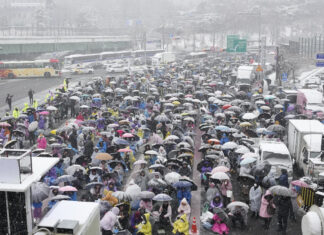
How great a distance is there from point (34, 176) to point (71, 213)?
98cm

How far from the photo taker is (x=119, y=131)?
16391 millimetres

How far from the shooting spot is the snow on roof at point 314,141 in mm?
14154

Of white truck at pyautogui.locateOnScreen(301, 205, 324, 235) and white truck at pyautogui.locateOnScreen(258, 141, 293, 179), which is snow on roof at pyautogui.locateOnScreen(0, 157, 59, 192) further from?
white truck at pyautogui.locateOnScreen(258, 141, 293, 179)

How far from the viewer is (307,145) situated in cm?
1451

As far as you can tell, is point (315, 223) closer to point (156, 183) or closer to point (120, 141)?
point (156, 183)

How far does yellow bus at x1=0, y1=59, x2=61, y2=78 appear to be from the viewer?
167 feet

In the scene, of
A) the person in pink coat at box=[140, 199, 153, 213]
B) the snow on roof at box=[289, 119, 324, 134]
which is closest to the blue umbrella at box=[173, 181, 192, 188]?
the person in pink coat at box=[140, 199, 153, 213]

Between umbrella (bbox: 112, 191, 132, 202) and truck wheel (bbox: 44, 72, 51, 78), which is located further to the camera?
truck wheel (bbox: 44, 72, 51, 78)

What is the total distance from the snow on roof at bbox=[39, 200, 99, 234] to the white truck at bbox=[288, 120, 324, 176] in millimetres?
8531

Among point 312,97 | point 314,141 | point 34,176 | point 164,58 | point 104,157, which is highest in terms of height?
point 164,58

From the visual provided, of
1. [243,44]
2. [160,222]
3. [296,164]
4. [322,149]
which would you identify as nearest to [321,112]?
[296,164]

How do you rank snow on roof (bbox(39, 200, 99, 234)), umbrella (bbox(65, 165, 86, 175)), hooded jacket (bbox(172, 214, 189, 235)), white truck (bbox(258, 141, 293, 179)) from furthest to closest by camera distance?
white truck (bbox(258, 141, 293, 179)) → umbrella (bbox(65, 165, 86, 175)) → hooded jacket (bbox(172, 214, 189, 235)) → snow on roof (bbox(39, 200, 99, 234))

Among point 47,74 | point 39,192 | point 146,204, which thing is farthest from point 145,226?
point 47,74

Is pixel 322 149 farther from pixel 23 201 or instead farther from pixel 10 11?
pixel 10 11
